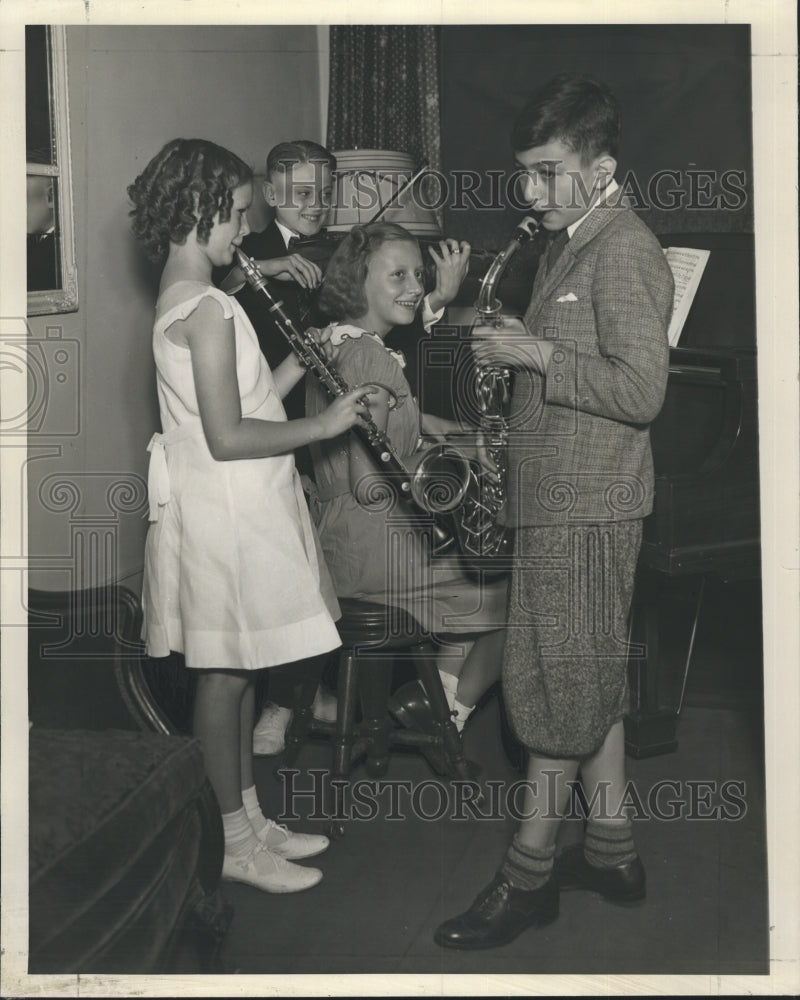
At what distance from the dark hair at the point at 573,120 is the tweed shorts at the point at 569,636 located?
0.77 meters

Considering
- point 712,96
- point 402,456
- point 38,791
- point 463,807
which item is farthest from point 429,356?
point 38,791

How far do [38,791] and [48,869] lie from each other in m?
0.16

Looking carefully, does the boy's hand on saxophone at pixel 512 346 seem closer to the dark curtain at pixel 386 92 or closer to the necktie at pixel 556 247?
the necktie at pixel 556 247

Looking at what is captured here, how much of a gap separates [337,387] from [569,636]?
0.73 meters

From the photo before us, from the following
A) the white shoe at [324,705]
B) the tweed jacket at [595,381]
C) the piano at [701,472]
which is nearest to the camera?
the tweed jacket at [595,381]

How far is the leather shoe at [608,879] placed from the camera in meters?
2.53

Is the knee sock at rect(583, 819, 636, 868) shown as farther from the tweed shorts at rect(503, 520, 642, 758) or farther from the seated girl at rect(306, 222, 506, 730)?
the seated girl at rect(306, 222, 506, 730)

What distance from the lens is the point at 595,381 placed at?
2.30 metres

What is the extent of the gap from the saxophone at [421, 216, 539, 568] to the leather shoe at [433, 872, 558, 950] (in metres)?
0.73

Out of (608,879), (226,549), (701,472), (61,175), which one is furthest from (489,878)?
(61,175)

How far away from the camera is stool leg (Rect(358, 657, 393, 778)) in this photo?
2943 mm

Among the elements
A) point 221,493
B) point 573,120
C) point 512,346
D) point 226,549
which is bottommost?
point 226,549

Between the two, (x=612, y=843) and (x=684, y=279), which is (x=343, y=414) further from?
(x=684, y=279)

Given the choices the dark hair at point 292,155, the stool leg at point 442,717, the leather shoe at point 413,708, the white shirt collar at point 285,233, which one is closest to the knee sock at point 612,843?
the stool leg at point 442,717
